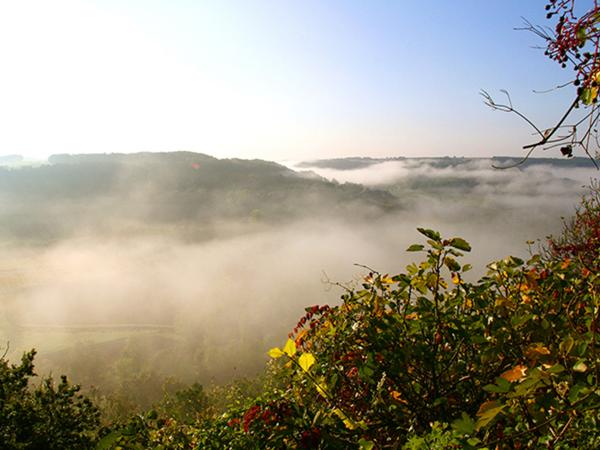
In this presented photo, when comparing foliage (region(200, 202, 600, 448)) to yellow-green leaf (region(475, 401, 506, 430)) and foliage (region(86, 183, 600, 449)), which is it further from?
yellow-green leaf (region(475, 401, 506, 430))

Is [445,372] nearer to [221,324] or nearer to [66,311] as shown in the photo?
[221,324]

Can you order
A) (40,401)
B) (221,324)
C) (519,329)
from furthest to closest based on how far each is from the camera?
(221,324) < (40,401) < (519,329)

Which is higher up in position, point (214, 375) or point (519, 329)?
point (519, 329)

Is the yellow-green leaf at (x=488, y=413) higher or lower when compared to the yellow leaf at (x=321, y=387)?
higher

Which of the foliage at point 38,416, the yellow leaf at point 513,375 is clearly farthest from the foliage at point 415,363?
the foliage at point 38,416

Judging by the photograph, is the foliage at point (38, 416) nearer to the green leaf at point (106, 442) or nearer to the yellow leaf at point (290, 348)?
the green leaf at point (106, 442)

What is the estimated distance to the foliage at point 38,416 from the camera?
10.0 m

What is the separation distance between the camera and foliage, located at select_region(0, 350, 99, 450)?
10.0 m

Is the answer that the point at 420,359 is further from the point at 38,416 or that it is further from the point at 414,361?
the point at 38,416

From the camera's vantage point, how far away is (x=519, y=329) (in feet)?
7.45

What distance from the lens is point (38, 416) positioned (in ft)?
39.4

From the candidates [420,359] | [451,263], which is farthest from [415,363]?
[451,263]

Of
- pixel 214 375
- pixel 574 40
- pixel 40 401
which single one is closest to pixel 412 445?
pixel 574 40

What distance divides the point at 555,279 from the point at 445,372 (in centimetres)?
108
